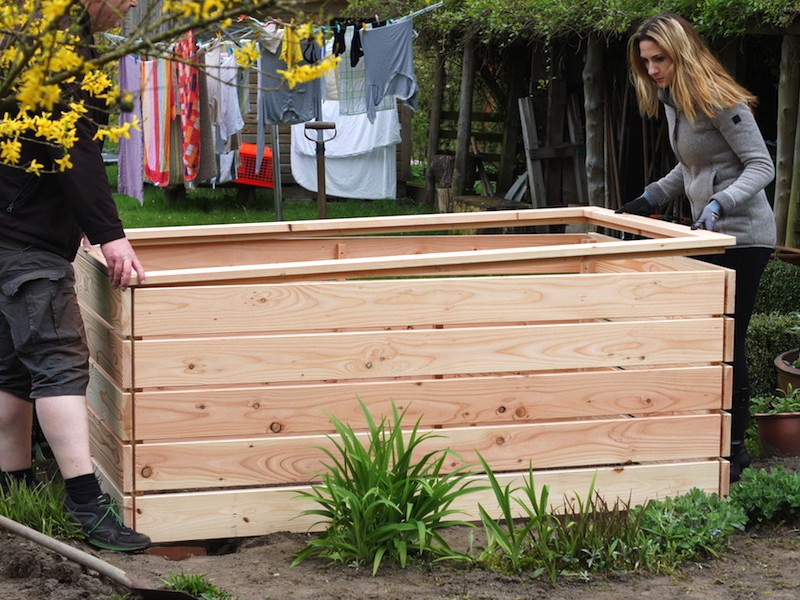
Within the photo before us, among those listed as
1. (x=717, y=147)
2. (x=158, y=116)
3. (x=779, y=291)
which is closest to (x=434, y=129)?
(x=158, y=116)

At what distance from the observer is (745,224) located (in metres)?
4.05

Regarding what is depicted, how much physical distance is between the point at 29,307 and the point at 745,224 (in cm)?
251

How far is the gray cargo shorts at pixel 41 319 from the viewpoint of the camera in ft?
11.0

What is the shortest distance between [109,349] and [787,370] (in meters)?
3.13

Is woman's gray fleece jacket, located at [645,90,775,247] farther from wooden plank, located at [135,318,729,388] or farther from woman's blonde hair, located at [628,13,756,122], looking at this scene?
wooden plank, located at [135,318,729,388]

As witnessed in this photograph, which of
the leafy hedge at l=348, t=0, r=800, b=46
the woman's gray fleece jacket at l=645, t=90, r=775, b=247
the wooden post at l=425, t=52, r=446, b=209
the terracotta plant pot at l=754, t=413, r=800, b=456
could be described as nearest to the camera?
the woman's gray fleece jacket at l=645, t=90, r=775, b=247

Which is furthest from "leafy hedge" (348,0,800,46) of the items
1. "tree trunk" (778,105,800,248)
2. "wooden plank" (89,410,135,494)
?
"wooden plank" (89,410,135,494)

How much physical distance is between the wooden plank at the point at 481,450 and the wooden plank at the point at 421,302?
360mm

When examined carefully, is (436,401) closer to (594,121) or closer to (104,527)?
(104,527)

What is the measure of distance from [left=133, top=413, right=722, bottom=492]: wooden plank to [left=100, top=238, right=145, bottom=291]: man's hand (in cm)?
52

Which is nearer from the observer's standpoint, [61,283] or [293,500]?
[61,283]

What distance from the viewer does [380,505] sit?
3312mm

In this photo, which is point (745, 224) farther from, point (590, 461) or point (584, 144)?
point (584, 144)

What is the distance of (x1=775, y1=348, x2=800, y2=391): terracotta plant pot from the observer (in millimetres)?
5074
